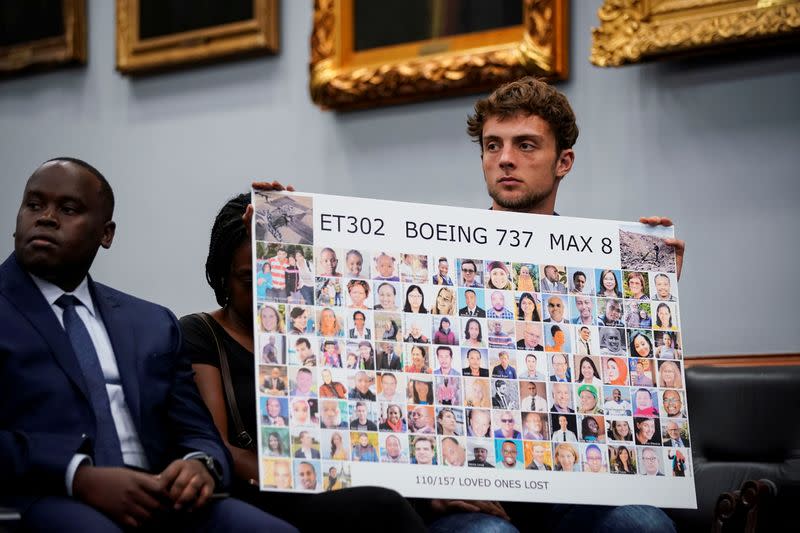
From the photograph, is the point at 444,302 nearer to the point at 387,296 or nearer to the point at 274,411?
the point at 387,296

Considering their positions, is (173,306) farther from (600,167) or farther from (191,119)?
(600,167)

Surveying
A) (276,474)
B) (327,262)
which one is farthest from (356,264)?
(276,474)

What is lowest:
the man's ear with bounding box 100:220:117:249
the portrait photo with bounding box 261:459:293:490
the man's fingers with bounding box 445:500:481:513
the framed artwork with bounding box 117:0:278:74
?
the man's fingers with bounding box 445:500:481:513

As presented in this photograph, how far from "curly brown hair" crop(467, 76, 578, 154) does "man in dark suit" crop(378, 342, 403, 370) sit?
34.8 inches

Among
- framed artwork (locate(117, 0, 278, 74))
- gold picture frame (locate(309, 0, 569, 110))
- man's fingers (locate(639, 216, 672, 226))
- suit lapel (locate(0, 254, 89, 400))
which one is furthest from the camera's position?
framed artwork (locate(117, 0, 278, 74))

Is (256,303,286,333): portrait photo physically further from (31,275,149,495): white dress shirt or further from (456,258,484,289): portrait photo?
(456,258,484,289): portrait photo

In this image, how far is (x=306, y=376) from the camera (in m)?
2.65

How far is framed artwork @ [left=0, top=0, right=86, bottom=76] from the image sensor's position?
505 centimetres

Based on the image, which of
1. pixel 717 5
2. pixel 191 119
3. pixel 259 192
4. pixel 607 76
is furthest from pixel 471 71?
pixel 259 192

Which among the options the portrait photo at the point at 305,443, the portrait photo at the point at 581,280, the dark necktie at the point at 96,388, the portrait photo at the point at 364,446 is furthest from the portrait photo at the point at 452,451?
the dark necktie at the point at 96,388

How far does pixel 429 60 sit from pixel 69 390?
226cm

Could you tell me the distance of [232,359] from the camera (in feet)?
9.56

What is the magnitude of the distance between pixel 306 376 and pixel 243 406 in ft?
0.92

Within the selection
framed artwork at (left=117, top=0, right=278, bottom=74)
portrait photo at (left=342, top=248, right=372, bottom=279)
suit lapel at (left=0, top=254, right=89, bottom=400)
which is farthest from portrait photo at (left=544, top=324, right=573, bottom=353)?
framed artwork at (left=117, top=0, right=278, bottom=74)
